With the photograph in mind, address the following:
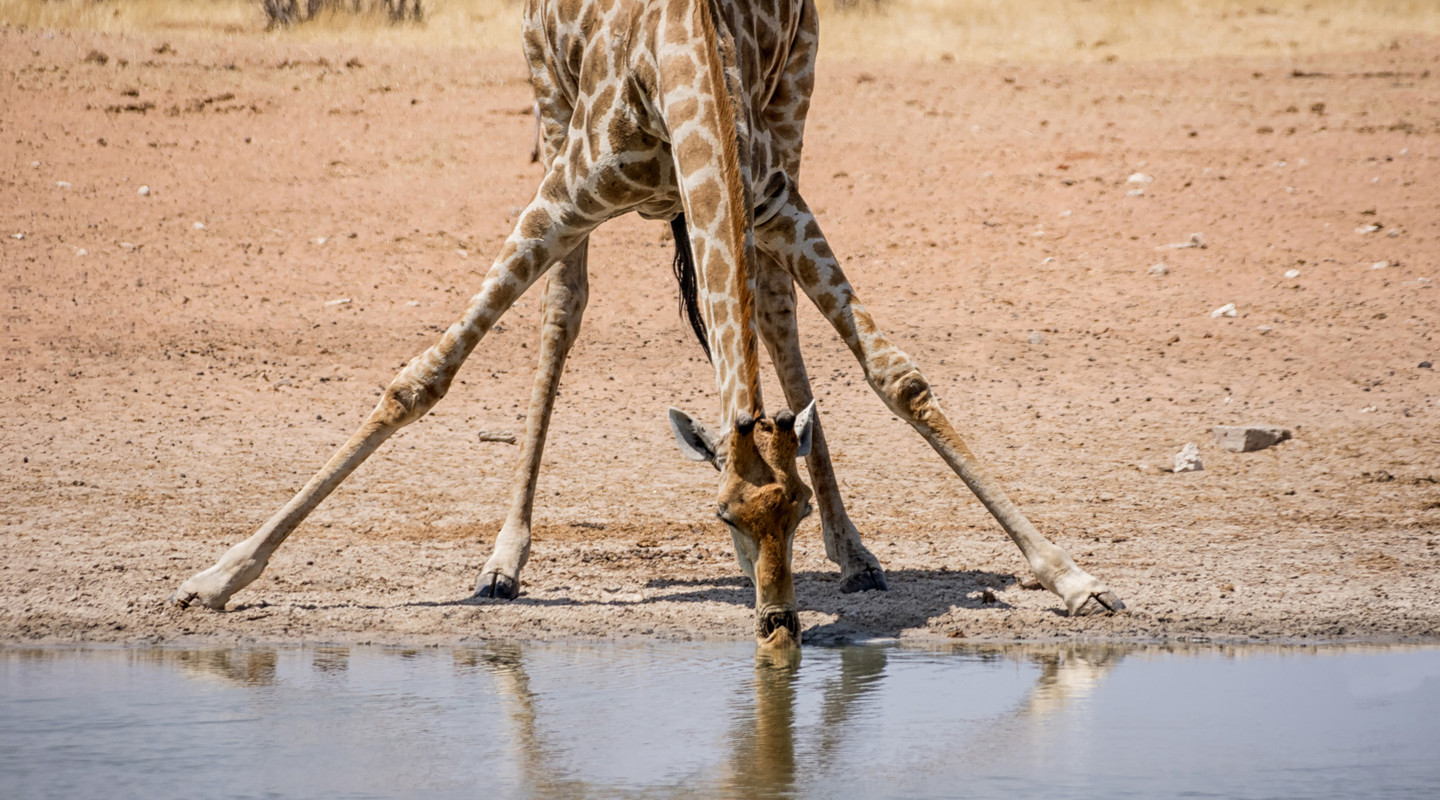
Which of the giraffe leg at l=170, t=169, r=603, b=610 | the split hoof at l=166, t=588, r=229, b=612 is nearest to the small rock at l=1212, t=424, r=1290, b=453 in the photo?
the giraffe leg at l=170, t=169, r=603, b=610

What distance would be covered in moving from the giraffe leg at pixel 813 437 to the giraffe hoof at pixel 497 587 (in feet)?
3.90

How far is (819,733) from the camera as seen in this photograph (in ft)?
13.8

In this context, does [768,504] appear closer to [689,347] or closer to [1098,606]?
[1098,606]

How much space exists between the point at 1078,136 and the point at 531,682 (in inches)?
427

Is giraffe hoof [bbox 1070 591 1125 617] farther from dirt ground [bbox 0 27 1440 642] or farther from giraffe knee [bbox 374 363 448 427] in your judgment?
giraffe knee [bbox 374 363 448 427]

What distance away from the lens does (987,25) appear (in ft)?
65.6

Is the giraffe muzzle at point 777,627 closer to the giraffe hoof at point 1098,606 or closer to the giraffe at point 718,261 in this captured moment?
the giraffe at point 718,261

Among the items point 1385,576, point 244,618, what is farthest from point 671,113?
point 1385,576

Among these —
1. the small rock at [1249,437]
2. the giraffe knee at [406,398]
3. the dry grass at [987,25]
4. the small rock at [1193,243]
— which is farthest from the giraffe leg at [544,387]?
the dry grass at [987,25]

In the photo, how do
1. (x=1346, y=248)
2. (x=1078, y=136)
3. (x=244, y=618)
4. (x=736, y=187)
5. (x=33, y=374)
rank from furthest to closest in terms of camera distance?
1. (x=1078, y=136)
2. (x=1346, y=248)
3. (x=33, y=374)
4. (x=244, y=618)
5. (x=736, y=187)

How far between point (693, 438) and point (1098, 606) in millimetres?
1606

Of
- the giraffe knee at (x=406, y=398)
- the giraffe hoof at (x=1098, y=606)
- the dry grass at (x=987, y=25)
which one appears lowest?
the giraffe hoof at (x=1098, y=606)

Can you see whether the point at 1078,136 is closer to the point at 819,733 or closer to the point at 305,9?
the point at 305,9

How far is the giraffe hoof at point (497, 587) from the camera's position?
6.14 metres
